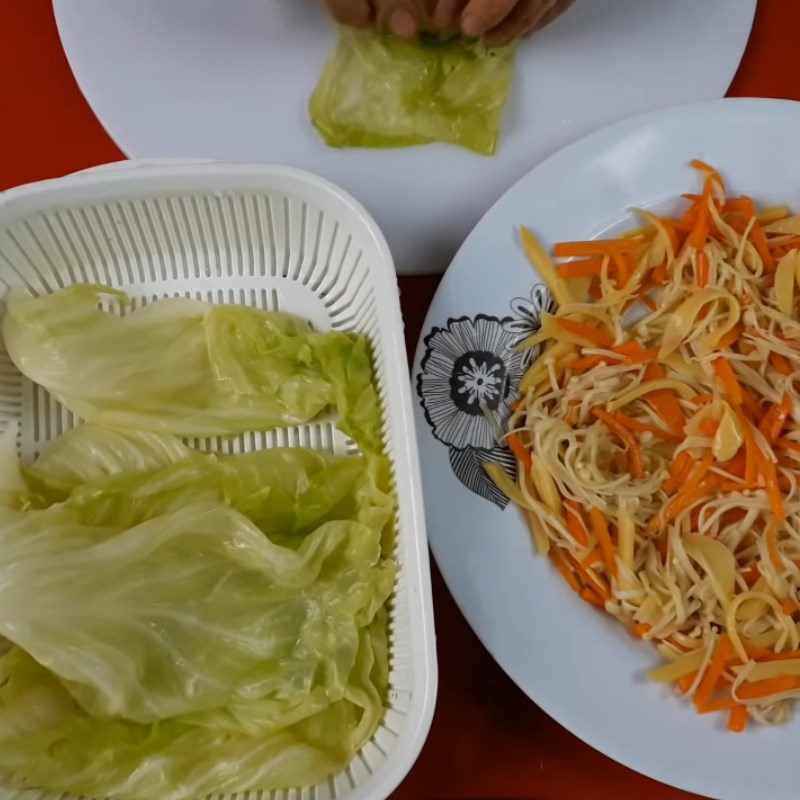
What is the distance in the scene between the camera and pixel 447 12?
1039mm

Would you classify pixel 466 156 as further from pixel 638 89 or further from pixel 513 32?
pixel 638 89

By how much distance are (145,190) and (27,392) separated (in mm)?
301

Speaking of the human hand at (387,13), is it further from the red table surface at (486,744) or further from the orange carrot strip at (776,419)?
the orange carrot strip at (776,419)

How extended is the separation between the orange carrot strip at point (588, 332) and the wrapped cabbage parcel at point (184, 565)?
0.26 metres

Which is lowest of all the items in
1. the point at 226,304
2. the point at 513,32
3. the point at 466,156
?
the point at 226,304

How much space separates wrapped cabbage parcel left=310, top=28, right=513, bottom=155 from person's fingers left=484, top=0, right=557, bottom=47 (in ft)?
0.09

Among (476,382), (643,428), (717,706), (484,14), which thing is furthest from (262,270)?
(717,706)

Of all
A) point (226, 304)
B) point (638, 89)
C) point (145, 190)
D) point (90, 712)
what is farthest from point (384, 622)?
point (638, 89)

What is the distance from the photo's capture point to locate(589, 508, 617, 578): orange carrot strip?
3.14 feet

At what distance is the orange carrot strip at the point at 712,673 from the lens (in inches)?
36.0

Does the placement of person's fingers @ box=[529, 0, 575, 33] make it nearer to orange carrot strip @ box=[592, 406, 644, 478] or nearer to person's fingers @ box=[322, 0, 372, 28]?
person's fingers @ box=[322, 0, 372, 28]

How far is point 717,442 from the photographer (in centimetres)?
96

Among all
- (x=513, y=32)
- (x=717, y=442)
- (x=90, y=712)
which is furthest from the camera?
(x=513, y=32)

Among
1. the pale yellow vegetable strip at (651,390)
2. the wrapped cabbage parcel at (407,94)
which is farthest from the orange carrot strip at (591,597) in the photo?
the wrapped cabbage parcel at (407,94)
